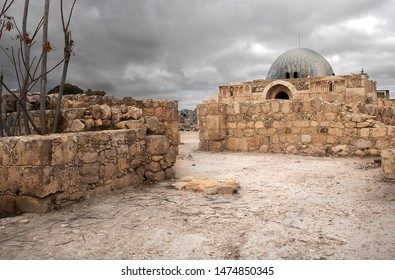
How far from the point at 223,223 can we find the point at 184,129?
19.9m

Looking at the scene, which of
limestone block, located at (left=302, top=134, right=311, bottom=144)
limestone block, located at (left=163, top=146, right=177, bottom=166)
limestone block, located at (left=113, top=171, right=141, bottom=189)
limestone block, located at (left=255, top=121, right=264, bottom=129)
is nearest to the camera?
limestone block, located at (left=113, top=171, right=141, bottom=189)

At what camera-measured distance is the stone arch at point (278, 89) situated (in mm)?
22703

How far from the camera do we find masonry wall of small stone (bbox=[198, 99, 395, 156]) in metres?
8.47

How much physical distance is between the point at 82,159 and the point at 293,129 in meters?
6.71

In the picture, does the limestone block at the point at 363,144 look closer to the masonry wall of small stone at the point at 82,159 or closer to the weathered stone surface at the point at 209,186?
the weathered stone surface at the point at 209,186

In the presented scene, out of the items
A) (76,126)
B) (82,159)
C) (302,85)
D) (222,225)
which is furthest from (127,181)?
(302,85)

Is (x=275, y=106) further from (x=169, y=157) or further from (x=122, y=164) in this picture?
(x=122, y=164)

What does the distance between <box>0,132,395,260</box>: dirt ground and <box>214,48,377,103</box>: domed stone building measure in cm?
1440

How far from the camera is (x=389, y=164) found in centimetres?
521

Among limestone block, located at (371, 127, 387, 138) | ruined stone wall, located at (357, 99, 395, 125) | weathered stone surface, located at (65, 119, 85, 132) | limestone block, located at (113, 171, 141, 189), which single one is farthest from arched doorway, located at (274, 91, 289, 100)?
weathered stone surface, located at (65, 119, 85, 132)

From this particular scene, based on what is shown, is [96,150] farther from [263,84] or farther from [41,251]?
[263,84]

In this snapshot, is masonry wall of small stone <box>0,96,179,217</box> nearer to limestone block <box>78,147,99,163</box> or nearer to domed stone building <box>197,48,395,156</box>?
limestone block <box>78,147,99,163</box>

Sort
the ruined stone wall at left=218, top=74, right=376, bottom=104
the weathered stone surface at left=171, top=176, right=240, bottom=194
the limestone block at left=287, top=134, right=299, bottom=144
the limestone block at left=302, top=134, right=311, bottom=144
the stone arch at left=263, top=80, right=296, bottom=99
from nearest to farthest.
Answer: the weathered stone surface at left=171, top=176, right=240, bottom=194
the limestone block at left=302, top=134, right=311, bottom=144
the limestone block at left=287, top=134, right=299, bottom=144
the ruined stone wall at left=218, top=74, right=376, bottom=104
the stone arch at left=263, top=80, right=296, bottom=99

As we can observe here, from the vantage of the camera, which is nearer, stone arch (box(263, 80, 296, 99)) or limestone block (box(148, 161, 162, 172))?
limestone block (box(148, 161, 162, 172))
